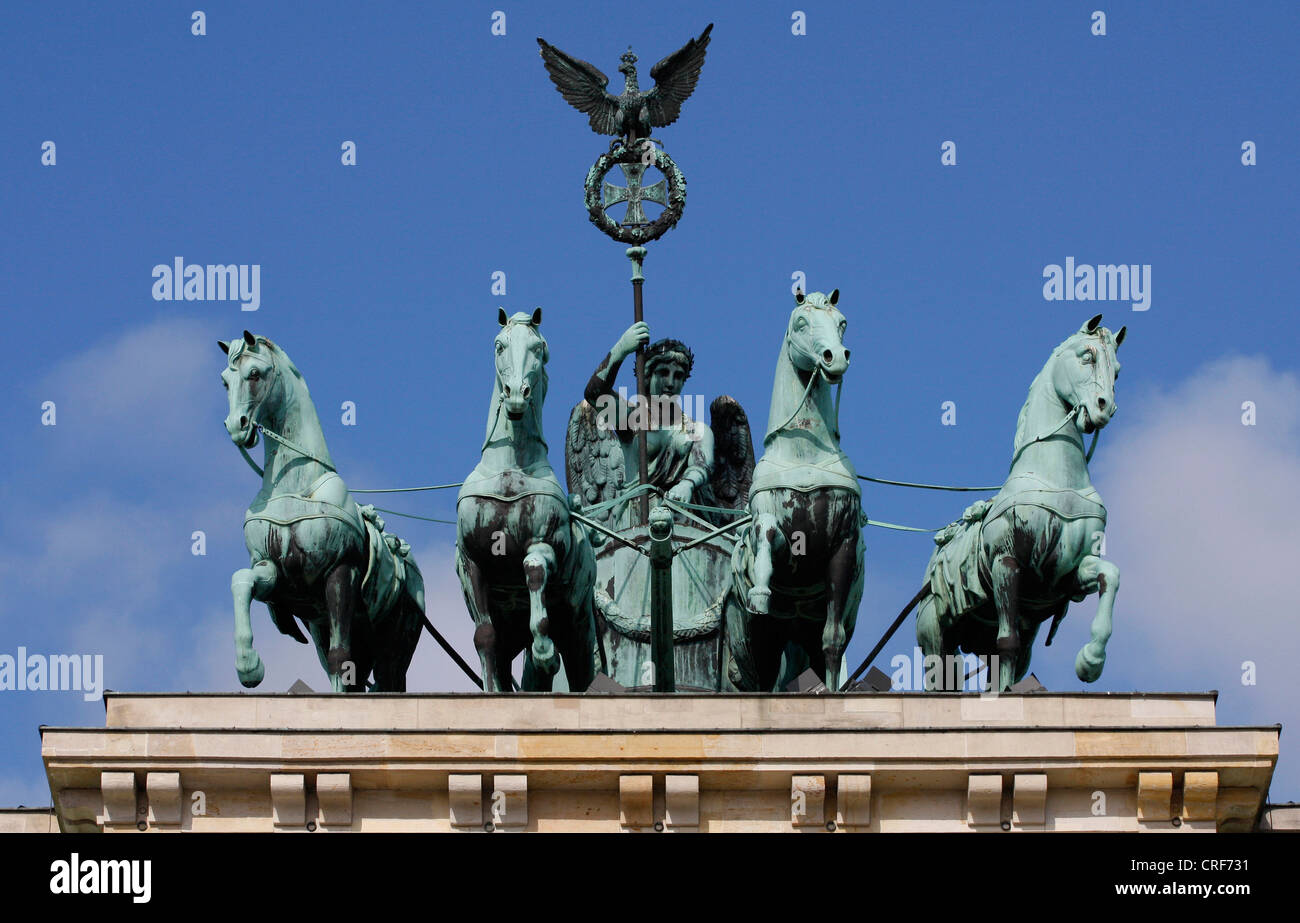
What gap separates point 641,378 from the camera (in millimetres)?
37094

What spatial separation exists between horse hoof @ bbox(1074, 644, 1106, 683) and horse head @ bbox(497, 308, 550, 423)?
477 cm

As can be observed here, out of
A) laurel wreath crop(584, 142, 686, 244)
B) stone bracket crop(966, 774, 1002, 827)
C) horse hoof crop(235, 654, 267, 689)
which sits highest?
laurel wreath crop(584, 142, 686, 244)

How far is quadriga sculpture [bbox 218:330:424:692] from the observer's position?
32875mm

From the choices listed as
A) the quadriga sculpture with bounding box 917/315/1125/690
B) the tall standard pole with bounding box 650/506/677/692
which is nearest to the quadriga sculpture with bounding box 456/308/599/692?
the tall standard pole with bounding box 650/506/677/692

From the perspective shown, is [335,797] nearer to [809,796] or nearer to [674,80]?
[809,796]

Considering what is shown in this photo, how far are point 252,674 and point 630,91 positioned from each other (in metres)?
8.54

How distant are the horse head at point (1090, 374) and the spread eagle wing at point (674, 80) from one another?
6480mm

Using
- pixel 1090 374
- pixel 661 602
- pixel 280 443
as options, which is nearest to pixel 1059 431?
pixel 1090 374

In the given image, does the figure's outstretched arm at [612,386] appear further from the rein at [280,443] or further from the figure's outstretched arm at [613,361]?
the rein at [280,443]

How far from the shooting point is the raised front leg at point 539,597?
3253 centimetres

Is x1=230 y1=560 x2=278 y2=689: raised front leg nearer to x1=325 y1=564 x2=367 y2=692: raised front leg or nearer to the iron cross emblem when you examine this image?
x1=325 y1=564 x2=367 y2=692: raised front leg

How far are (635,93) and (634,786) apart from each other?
9.66m
